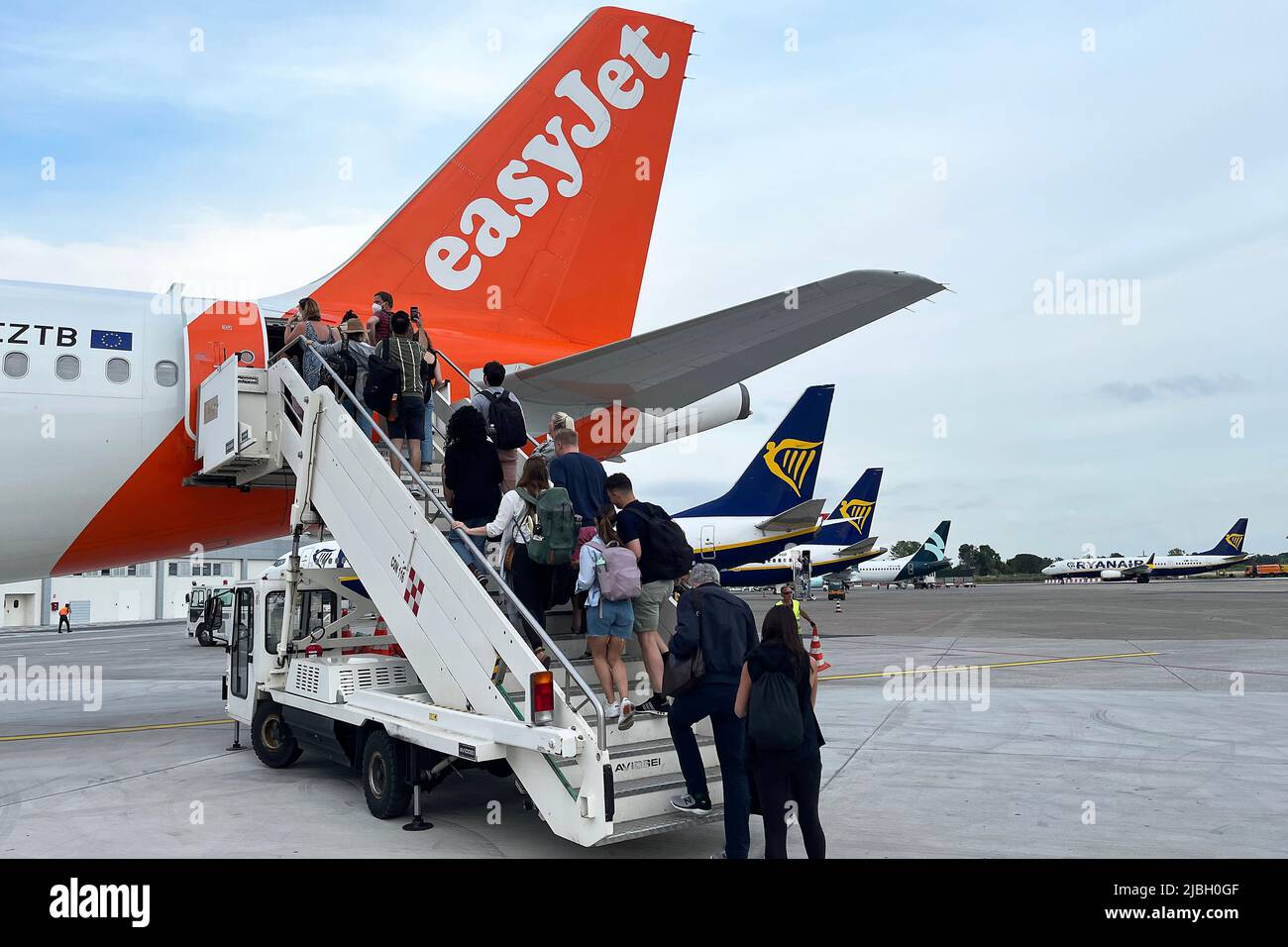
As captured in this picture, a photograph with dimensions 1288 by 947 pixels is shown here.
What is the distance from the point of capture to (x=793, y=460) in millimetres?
37281

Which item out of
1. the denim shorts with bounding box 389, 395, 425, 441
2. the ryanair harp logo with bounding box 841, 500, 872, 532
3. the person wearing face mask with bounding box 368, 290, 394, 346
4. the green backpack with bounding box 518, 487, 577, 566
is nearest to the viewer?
the green backpack with bounding box 518, 487, 577, 566

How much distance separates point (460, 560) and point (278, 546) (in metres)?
63.5

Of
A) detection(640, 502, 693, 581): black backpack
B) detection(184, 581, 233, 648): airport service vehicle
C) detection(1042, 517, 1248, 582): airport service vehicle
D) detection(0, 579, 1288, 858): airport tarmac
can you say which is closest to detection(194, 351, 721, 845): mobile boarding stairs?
detection(0, 579, 1288, 858): airport tarmac

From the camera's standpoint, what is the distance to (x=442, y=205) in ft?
41.8

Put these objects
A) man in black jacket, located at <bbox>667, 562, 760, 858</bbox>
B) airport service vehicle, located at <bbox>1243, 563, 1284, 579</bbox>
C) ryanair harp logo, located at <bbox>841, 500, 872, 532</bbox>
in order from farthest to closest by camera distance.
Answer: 1. airport service vehicle, located at <bbox>1243, 563, 1284, 579</bbox>
2. ryanair harp logo, located at <bbox>841, 500, 872, 532</bbox>
3. man in black jacket, located at <bbox>667, 562, 760, 858</bbox>

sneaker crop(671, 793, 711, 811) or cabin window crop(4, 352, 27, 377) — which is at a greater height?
cabin window crop(4, 352, 27, 377)

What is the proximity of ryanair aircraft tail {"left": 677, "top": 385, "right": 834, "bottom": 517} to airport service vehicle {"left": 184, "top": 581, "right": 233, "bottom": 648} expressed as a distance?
65.2 feet

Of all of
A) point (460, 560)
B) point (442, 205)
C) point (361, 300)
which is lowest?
point (460, 560)

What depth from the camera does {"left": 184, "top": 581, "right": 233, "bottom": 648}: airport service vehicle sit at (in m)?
11.5

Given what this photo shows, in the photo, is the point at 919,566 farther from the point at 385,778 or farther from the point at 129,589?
the point at 385,778

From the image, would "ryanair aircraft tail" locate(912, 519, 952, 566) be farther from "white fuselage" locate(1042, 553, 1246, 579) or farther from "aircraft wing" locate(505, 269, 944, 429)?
"aircraft wing" locate(505, 269, 944, 429)

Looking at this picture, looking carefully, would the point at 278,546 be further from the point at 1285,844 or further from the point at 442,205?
the point at 1285,844
